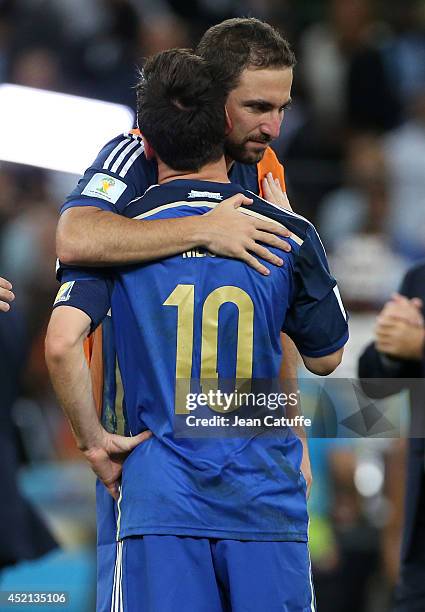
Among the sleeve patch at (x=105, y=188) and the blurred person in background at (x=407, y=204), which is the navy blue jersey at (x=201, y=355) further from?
the blurred person in background at (x=407, y=204)

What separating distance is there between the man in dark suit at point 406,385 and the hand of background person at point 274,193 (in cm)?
116

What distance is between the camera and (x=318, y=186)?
24.5ft

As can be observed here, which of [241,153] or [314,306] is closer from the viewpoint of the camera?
[314,306]

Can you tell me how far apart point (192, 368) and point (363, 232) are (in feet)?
15.6

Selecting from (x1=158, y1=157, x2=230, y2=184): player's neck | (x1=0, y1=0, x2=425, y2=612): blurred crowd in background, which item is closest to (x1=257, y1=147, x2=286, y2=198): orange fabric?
(x1=158, y1=157, x2=230, y2=184): player's neck

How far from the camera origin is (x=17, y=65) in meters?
8.76

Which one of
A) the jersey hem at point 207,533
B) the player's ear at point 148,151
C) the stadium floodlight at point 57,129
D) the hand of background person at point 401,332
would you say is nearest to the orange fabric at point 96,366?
the jersey hem at point 207,533

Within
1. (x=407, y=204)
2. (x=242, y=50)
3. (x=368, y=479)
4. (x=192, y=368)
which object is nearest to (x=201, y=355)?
(x=192, y=368)

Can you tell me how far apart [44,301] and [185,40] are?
2.85 m

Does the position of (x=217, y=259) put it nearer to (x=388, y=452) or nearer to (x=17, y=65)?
(x=388, y=452)

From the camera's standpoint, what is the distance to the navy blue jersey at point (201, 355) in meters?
3.00

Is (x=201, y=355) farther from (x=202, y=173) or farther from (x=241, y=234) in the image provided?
(x=202, y=173)

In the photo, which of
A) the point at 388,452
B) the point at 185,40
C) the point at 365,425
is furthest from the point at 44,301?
the point at 365,425

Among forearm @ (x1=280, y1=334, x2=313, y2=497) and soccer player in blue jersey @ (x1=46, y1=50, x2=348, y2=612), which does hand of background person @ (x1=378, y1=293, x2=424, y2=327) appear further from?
soccer player in blue jersey @ (x1=46, y1=50, x2=348, y2=612)
